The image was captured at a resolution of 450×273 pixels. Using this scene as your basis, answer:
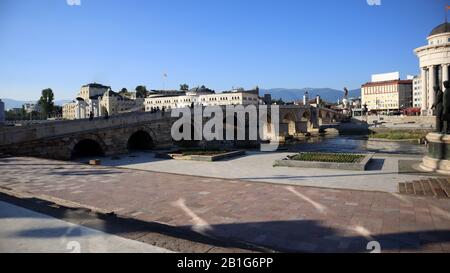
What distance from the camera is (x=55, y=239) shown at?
5.57 m

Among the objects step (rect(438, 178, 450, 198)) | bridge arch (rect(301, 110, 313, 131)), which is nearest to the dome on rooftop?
bridge arch (rect(301, 110, 313, 131))

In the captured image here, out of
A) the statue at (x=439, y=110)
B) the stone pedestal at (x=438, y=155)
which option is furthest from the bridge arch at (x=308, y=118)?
the stone pedestal at (x=438, y=155)

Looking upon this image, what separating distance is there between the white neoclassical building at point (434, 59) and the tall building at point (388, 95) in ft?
218

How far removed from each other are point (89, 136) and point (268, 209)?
19.3 metres

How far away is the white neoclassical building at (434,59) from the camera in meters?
59.4

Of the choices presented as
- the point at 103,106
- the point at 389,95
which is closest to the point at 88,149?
the point at 103,106

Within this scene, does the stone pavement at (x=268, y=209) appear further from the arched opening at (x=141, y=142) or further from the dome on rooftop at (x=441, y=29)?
the dome on rooftop at (x=441, y=29)

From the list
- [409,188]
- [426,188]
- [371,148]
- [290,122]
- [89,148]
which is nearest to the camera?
[426,188]

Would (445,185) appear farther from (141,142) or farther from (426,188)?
(141,142)

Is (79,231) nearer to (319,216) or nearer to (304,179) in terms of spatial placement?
(319,216)

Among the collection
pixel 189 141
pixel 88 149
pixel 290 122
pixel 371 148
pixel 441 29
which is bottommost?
pixel 371 148

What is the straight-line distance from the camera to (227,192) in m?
10.6

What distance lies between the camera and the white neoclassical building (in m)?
59.4
